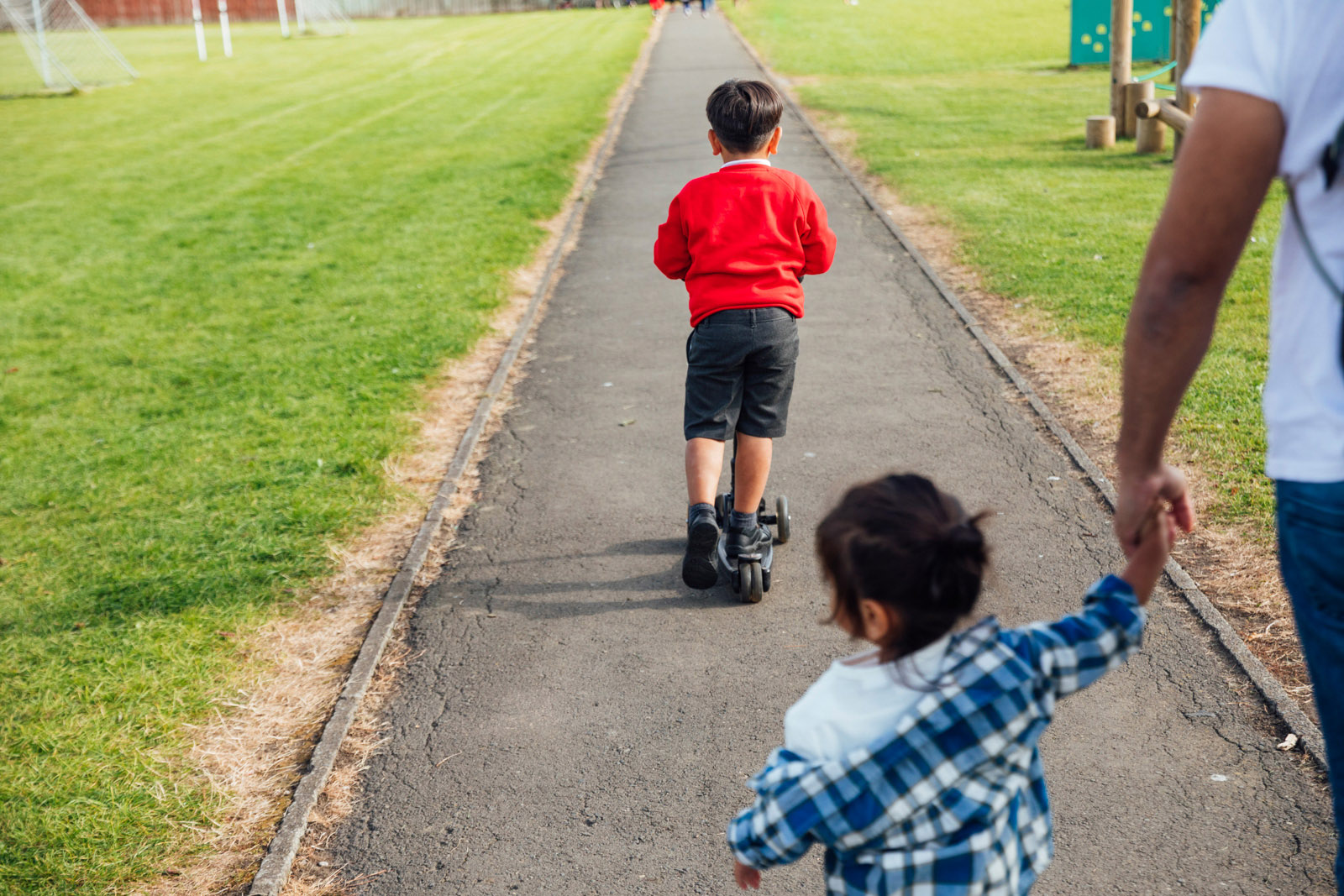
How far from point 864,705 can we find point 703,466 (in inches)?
105

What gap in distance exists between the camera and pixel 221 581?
504 cm

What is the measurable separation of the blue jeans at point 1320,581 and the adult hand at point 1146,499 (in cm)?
13

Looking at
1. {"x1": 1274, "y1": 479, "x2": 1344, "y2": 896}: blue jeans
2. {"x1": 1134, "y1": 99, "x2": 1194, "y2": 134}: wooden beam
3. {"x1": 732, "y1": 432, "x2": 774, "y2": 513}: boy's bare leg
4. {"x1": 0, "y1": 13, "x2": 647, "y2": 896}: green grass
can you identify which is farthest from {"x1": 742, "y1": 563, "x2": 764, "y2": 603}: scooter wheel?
{"x1": 1134, "y1": 99, "x2": 1194, "y2": 134}: wooden beam

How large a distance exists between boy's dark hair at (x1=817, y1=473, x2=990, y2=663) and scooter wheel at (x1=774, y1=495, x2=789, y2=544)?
10.2 ft

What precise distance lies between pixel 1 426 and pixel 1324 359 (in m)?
7.84

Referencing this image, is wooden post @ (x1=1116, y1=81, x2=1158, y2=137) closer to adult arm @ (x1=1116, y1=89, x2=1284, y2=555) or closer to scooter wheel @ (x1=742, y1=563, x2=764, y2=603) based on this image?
scooter wheel @ (x1=742, y1=563, x2=764, y2=603)

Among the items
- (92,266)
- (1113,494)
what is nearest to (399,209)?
(92,266)

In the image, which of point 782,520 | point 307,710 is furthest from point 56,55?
point 307,710

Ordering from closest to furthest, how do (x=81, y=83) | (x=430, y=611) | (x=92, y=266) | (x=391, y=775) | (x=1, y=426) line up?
(x=391, y=775), (x=430, y=611), (x=1, y=426), (x=92, y=266), (x=81, y=83)

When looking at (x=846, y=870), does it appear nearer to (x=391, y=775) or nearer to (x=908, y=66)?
(x=391, y=775)

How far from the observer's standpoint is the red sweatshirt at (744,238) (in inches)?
162

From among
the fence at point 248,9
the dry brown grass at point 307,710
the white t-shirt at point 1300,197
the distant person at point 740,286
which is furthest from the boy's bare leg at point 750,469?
the fence at point 248,9

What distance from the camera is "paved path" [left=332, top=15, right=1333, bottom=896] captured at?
10.5 feet

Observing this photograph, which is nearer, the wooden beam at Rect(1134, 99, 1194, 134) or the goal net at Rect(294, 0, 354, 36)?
the wooden beam at Rect(1134, 99, 1194, 134)
